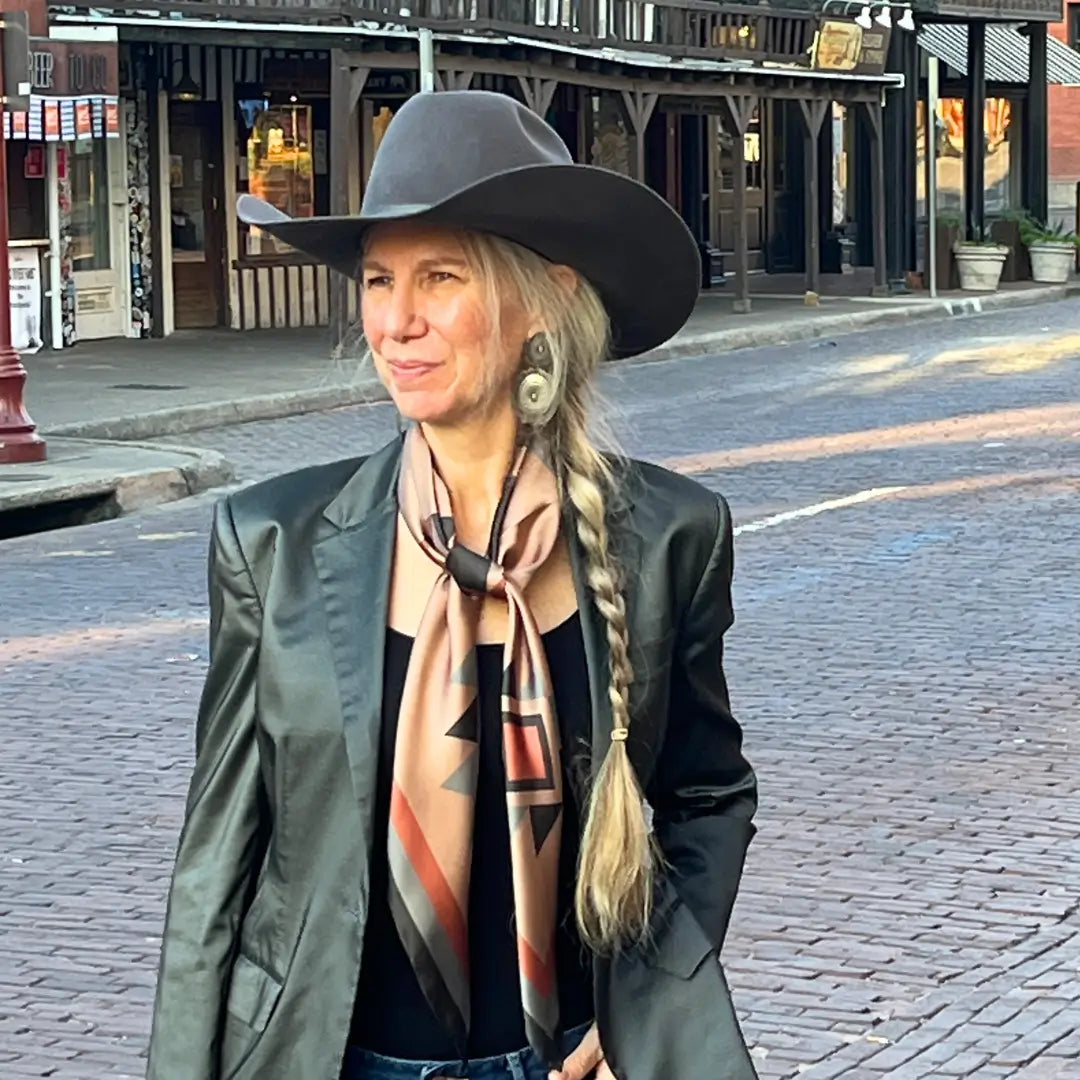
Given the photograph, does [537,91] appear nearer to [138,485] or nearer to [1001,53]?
[138,485]

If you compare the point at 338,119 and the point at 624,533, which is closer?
the point at 624,533

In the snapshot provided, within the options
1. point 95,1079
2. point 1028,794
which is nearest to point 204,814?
point 95,1079

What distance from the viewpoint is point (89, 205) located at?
81.7 feet

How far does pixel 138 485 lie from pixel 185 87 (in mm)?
12131

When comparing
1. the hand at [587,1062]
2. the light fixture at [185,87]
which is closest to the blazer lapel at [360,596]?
the hand at [587,1062]

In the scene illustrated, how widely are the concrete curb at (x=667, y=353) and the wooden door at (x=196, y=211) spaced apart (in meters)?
5.00

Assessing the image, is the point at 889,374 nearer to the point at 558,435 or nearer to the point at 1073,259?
the point at 1073,259

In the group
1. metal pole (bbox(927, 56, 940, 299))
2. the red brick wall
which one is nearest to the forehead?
metal pole (bbox(927, 56, 940, 299))

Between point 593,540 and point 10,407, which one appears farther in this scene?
point 10,407

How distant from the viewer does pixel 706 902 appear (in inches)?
106

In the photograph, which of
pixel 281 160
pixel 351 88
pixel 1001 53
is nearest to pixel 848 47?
pixel 281 160

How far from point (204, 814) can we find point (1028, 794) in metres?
5.11

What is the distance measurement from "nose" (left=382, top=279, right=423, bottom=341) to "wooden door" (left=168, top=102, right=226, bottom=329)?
23969 mm

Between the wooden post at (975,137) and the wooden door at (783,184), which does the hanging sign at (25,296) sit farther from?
the wooden post at (975,137)
